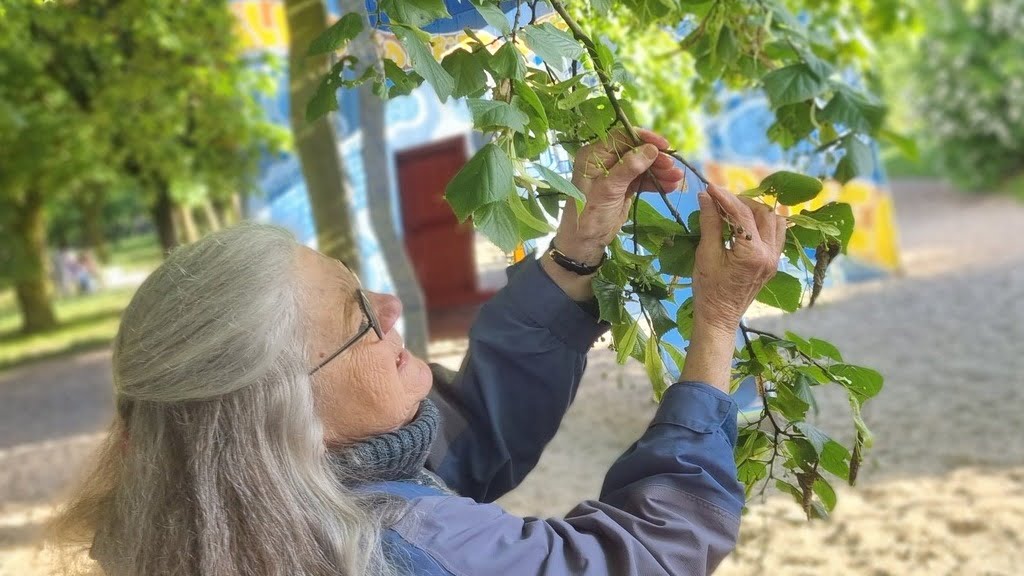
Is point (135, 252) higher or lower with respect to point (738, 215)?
lower

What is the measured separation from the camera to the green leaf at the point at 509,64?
4.76 ft

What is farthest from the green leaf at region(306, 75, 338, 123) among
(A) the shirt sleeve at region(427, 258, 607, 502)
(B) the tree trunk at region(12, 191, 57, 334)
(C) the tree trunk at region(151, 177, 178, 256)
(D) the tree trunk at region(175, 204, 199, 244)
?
(B) the tree trunk at region(12, 191, 57, 334)

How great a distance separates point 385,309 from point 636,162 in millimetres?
503

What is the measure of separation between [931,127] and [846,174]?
1848 centimetres

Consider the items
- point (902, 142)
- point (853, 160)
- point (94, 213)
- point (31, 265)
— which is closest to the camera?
point (853, 160)

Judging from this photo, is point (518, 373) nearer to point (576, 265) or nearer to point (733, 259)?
point (576, 265)

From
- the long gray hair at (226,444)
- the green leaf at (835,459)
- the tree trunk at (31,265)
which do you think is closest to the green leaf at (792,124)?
the green leaf at (835,459)

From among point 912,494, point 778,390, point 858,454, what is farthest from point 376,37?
point 912,494

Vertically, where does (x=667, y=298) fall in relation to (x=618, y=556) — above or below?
above

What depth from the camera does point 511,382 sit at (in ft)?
6.15

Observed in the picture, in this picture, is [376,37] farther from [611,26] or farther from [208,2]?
[208,2]

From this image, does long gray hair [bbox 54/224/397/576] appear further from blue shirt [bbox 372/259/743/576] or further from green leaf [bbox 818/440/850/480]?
green leaf [bbox 818/440/850/480]

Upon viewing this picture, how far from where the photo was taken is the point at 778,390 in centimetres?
175

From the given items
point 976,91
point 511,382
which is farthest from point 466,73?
point 976,91
